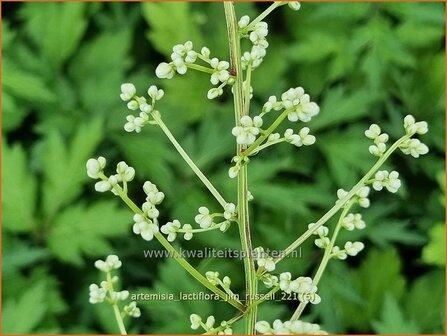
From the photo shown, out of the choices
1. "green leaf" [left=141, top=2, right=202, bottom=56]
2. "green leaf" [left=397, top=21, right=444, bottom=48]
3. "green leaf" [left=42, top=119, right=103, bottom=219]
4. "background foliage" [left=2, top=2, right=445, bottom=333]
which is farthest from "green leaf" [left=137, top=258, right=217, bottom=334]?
"green leaf" [left=397, top=21, right=444, bottom=48]

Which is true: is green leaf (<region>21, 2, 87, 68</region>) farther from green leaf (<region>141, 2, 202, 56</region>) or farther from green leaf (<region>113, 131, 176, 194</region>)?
green leaf (<region>113, 131, 176, 194</region>)

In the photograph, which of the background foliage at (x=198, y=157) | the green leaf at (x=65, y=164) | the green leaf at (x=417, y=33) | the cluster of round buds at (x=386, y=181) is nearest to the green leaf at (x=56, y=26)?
the background foliage at (x=198, y=157)

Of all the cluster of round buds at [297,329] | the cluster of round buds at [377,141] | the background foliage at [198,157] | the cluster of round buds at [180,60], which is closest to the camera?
the cluster of round buds at [297,329]

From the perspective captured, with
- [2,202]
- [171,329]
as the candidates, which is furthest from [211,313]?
[2,202]

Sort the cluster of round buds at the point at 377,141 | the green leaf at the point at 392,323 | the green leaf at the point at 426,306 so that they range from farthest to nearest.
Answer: the green leaf at the point at 426,306 < the green leaf at the point at 392,323 < the cluster of round buds at the point at 377,141

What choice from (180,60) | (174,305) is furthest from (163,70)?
(174,305)

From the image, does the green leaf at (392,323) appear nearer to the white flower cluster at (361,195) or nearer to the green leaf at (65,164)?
the white flower cluster at (361,195)

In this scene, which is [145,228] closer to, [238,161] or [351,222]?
[238,161]
